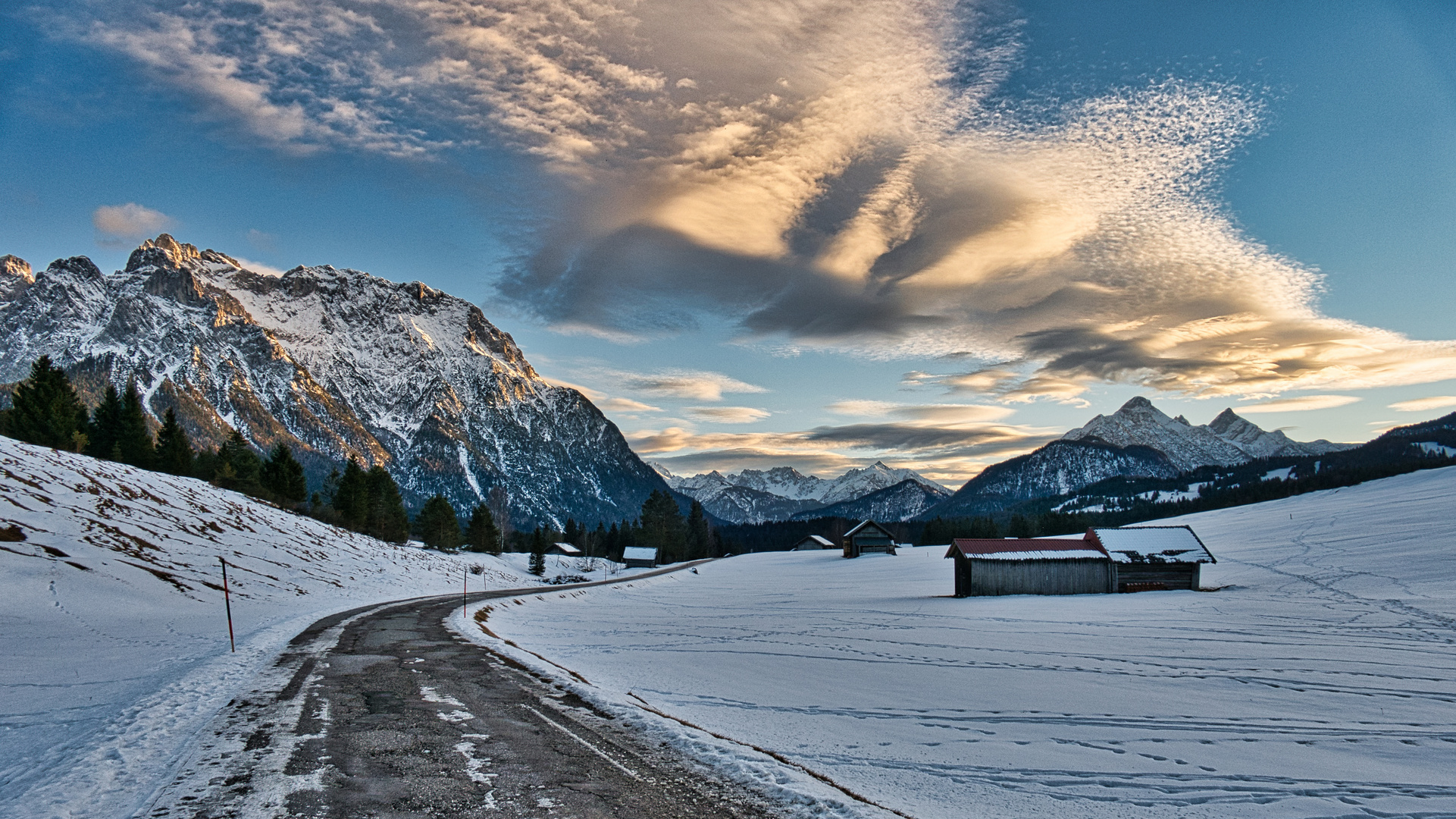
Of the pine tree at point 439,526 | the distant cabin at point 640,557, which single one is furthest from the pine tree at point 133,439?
the distant cabin at point 640,557

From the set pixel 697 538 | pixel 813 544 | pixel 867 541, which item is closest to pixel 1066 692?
pixel 867 541

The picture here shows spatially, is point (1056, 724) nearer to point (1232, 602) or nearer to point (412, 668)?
point (412, 668)

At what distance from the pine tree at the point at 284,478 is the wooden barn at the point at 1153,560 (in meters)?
76.4

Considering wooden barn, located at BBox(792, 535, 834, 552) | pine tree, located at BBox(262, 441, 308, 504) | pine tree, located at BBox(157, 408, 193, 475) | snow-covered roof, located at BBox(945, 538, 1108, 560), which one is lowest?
wooden barn, located at BBox(792, 535, 834, 552)

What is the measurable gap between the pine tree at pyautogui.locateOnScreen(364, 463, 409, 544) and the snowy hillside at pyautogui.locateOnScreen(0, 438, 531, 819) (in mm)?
24718

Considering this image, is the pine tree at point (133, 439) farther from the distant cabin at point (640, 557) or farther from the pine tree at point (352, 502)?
the distant cabin at point (640, 557)

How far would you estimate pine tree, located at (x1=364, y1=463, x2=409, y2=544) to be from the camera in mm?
88375

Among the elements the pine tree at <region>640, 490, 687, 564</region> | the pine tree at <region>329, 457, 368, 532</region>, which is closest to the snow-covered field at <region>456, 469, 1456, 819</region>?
the pine tree at <region>329, 457, 368, 532</region>

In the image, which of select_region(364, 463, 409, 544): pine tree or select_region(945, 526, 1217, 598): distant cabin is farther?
select_region(364, 463, 409, 544): pine tree

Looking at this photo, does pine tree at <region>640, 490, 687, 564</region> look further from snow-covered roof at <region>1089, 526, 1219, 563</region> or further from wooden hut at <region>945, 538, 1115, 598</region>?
snow-covered roof at <region>1089, 526, 1219, 563</region>

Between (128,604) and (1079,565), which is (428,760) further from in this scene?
(1079,565)

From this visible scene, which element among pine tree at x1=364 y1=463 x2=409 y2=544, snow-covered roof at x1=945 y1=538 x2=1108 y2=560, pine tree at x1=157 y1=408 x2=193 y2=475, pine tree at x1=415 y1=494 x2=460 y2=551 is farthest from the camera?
pine tree at x1=415 y1=494 x2=460 y2=551

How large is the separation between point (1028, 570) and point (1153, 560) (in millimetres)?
9238

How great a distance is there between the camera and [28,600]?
23781 mm
